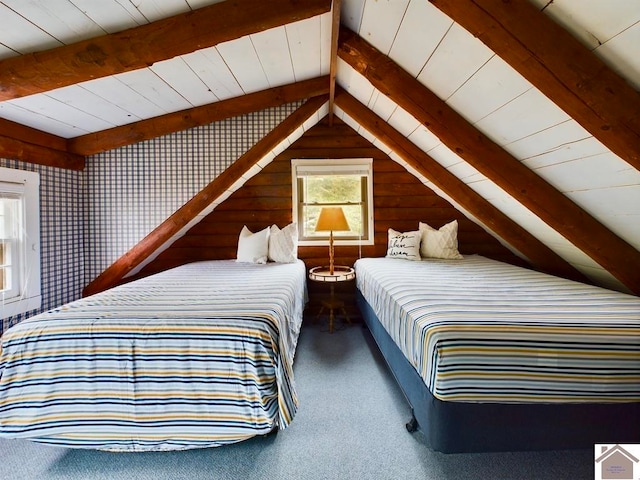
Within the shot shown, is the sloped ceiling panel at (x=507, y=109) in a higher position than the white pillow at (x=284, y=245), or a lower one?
higher

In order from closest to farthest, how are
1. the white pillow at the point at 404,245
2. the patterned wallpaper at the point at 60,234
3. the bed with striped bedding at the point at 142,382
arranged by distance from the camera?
the bed with striped bedding at the point at 142,382, the patterned wallpaper at the point at 60,234, the white pillow at the point at 404,245

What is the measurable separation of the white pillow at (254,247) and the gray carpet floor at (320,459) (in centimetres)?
190

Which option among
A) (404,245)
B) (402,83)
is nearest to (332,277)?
(404,245)

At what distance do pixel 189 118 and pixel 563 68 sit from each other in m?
2.52

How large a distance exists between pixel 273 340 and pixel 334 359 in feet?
4.29

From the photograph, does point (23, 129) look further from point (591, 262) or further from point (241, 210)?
point (591, 262)

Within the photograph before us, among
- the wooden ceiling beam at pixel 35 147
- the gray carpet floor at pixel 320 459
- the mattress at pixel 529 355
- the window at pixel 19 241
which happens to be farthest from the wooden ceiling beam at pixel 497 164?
the window at pixel 19 241

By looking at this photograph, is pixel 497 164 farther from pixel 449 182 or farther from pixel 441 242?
pixel 441 242

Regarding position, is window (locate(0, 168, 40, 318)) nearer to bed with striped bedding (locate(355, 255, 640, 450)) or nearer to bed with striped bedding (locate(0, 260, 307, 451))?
bed with striped bedding (locate(0, 260, 307, 451))

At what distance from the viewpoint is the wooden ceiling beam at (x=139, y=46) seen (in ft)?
5.27

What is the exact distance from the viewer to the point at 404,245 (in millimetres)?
3656

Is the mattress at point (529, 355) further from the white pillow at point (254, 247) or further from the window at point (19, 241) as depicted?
the window at point (19, 241)

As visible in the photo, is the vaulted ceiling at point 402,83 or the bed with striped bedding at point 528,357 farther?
the bed with striped bedding at point 528,357

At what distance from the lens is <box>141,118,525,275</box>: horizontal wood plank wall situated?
394 cm
